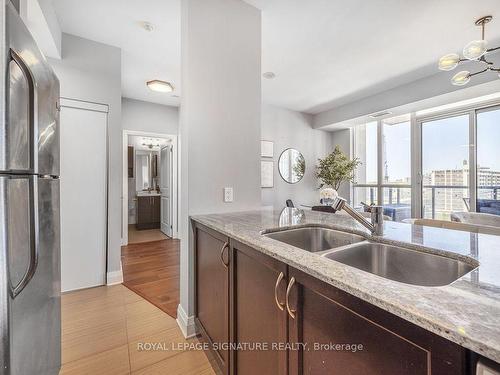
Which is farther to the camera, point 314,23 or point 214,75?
point 314,23

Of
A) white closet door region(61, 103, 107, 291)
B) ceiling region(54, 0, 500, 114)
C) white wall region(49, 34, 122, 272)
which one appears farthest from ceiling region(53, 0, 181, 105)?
white closet door region(61, 103, 107, 291)

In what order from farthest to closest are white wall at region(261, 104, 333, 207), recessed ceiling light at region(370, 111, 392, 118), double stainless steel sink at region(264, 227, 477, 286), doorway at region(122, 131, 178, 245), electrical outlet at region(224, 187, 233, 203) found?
white wall at region(261, 104, 333, 207)
doorway at region(122, 131, 178, 245)
recessed ceiling light at region(370, 111, 392, 118)
electrical outlet at region(224, 187, 233, 203)
double stainless steel sink at region(264, 227, 477, 286)

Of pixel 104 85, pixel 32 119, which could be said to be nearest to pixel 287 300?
pixel 32 119

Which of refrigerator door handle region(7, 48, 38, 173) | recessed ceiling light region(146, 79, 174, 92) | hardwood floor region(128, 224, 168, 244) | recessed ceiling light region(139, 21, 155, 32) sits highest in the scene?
recessed ceiling light region(139, 21, 155, 32)

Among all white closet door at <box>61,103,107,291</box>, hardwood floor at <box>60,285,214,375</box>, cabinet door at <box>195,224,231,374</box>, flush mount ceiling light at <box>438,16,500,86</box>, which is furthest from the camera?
white closet door at <box>61,103,107,291</box>

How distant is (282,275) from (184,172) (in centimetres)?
125

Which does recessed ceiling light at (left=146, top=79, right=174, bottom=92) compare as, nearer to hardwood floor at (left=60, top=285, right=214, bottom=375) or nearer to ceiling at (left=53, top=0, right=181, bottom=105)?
ceiling at (left=53, top=0, right=181, bottom=105)

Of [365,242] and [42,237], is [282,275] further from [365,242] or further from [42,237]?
[42,237]

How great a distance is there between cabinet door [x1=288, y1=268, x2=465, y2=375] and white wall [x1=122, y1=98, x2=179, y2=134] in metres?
4.40

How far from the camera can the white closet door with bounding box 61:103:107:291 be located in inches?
95.4

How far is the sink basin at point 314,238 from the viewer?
4.38 feet

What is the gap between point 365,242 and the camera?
1.10m

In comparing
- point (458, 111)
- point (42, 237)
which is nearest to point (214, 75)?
→ point (42, 237)

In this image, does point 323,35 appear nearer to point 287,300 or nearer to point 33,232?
point 287,300
